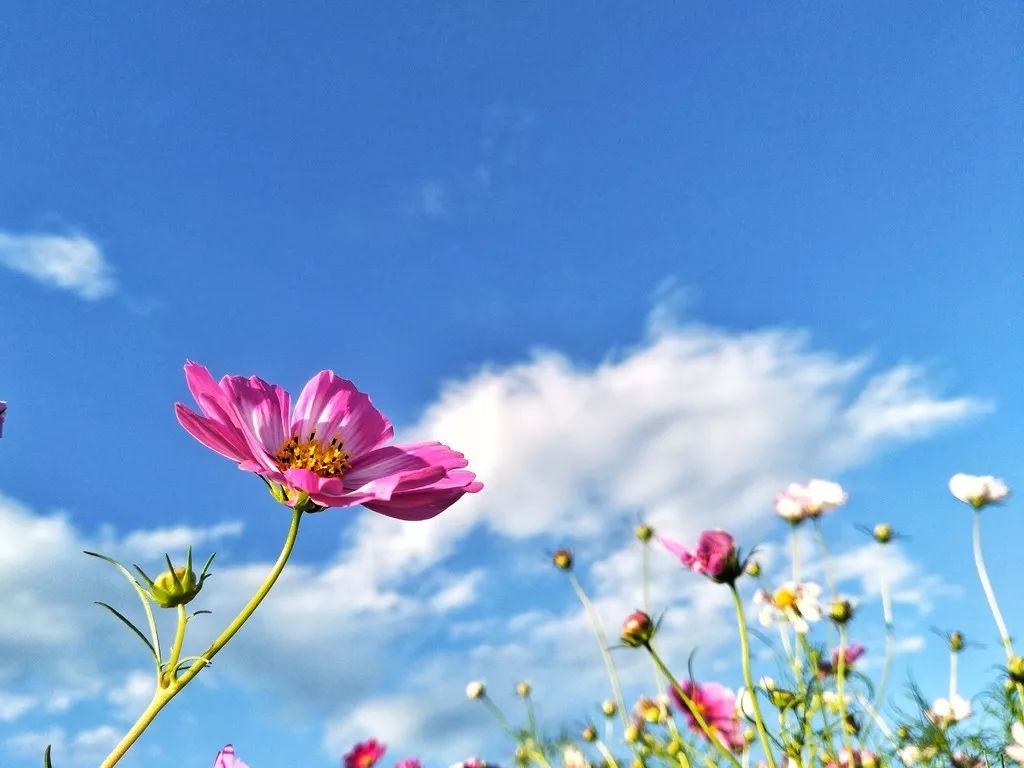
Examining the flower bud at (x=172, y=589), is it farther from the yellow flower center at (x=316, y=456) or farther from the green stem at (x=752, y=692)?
the green stem at (x=752, y=692)

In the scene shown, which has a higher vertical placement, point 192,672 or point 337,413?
point 337,413

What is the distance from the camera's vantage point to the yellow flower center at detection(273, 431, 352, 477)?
681mm

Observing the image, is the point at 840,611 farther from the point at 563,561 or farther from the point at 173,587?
the point at 173,587

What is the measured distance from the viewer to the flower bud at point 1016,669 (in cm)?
167

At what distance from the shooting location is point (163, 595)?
522 mm

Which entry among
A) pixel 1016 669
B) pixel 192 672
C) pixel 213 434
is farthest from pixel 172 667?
pixel 1016 669

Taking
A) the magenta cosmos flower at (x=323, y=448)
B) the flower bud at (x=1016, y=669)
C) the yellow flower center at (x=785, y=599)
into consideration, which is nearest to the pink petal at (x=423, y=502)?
the magenta cosmos flower at (x=323, y=448)

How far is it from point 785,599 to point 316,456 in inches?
53.5

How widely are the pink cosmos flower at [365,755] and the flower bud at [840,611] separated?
1.73 meters

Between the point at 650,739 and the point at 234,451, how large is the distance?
1.87 meters

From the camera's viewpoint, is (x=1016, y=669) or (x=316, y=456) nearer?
(x=316, y=456)

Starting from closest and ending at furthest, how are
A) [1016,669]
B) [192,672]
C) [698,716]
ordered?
[192,672]
[698,716]
[1016,669]

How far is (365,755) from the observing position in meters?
2.89

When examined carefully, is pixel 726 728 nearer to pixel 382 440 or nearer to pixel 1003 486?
pixel 1003 486
